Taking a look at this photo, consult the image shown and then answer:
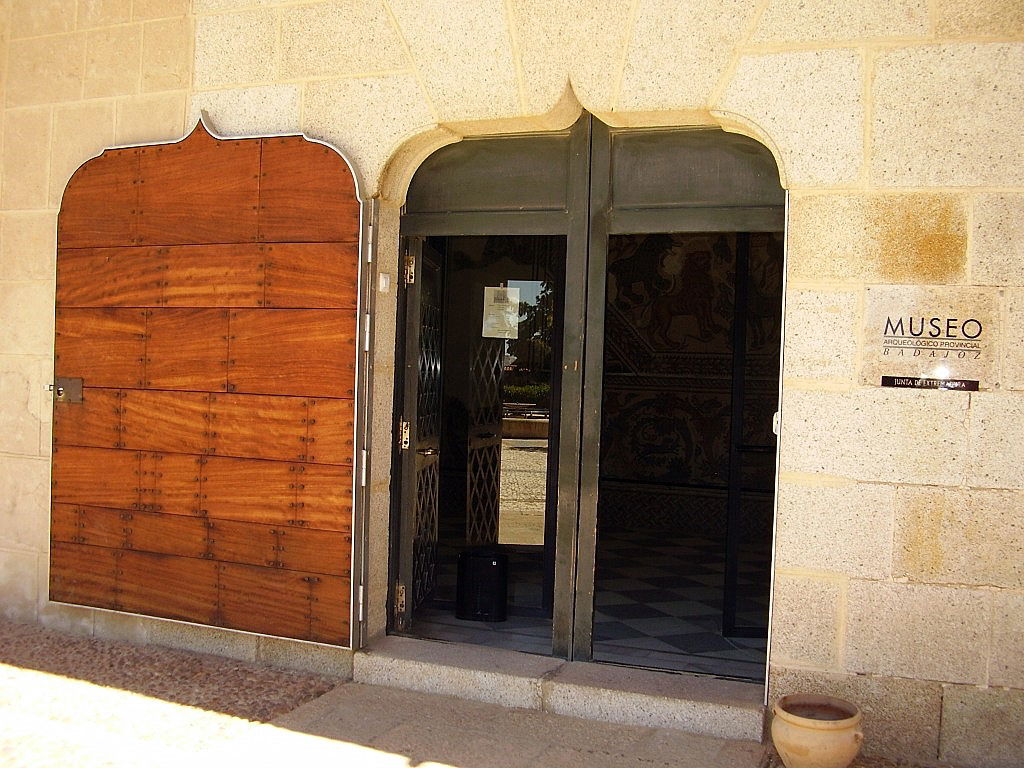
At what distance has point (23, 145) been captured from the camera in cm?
494

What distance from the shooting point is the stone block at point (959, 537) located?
11.3 ft

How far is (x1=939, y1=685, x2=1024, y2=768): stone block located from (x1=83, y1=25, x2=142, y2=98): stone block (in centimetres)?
450

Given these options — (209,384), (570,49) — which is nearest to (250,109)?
(209,384)

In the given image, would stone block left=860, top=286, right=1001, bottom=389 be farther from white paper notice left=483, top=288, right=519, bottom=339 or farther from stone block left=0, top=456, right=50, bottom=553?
stone block left=0, top=456, right=50, bottom=553

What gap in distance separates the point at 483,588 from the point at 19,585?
2.42 m

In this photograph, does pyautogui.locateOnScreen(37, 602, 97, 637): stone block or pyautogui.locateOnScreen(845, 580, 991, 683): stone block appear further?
pyautogui.locateOnScreen(37, 602, 97, 637): stone block

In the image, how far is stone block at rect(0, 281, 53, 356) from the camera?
489cm

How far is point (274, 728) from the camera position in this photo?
370cm

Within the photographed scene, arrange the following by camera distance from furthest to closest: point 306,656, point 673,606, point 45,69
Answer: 1. point 673,606
2. point 45,69
3. point 306,656

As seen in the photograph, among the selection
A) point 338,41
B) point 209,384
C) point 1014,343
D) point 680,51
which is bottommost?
point 209,384

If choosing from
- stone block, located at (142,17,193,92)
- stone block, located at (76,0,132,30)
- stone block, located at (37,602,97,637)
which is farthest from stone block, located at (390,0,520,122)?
stone block, located at (37,602,97,637)

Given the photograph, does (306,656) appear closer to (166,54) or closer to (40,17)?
(166,54)

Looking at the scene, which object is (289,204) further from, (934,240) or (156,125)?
(934,240)

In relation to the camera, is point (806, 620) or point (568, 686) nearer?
point (806, 620)
